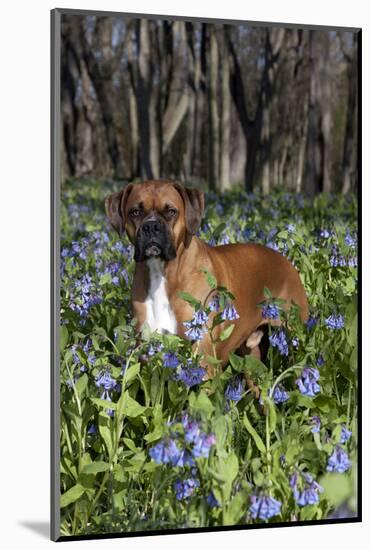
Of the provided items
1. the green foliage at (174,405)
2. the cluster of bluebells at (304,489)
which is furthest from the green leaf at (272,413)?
the cluster of bluebells at (304,489)

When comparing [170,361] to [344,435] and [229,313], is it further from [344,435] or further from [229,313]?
[344,435]

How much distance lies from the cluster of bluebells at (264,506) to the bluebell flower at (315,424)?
0.35 metres

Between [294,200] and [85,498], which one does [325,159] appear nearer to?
[294,200]

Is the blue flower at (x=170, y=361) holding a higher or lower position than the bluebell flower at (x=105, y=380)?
higher

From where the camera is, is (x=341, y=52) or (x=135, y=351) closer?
(x=135, y=351)

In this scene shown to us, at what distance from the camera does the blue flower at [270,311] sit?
5.23 m

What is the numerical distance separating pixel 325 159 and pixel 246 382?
104cm

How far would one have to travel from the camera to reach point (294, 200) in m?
5.70

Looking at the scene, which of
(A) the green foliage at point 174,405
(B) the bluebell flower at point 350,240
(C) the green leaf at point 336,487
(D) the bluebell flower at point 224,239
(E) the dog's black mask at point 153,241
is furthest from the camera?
(D) the bluebell flower at point 224,239

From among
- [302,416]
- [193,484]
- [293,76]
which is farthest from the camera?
[293,76]

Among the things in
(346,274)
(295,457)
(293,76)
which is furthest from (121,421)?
(293,76)

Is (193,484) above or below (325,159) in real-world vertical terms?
below

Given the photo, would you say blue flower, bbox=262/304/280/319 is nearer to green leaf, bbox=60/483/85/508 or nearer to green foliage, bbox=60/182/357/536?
green foliage, bbox=60/182/357/536

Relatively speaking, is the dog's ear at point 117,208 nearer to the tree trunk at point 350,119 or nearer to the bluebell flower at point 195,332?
the bluebell flower at point 195,332
